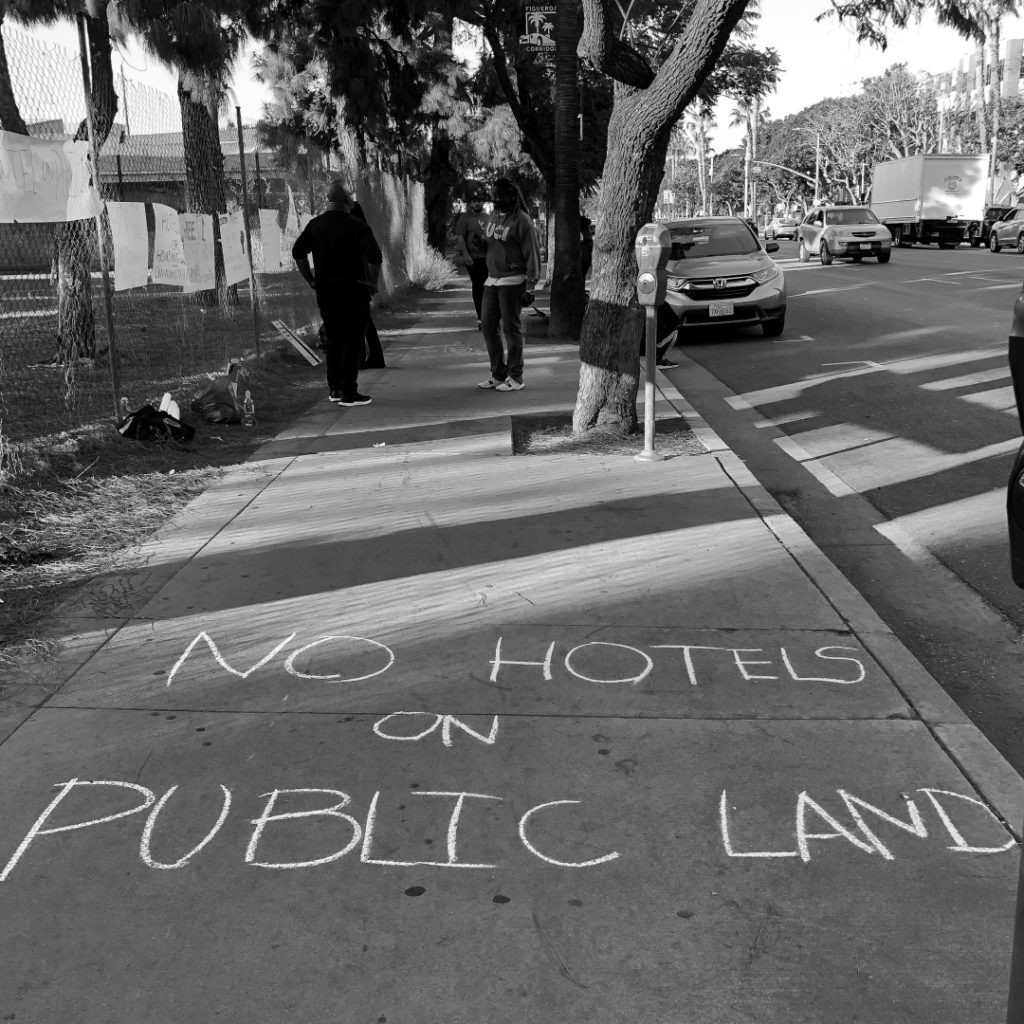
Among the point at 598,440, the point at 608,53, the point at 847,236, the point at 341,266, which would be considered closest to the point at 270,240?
the point at 341,266

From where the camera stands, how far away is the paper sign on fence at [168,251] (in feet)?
30.3

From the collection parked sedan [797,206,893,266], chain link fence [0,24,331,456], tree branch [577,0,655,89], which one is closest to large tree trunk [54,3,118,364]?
chain link fence [0,24,331,456]

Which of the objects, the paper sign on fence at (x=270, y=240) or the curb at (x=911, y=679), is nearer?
the curb at (x=911, y=679)

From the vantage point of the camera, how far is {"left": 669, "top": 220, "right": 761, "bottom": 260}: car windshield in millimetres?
15289

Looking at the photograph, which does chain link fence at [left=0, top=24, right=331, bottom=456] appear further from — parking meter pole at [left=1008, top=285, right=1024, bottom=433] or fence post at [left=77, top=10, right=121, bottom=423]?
parking meter pole at [left=1008, top=285, right=1024, bottom=433]

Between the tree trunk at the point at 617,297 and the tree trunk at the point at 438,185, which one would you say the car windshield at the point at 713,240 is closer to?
the tree trunk at the point at 617,297

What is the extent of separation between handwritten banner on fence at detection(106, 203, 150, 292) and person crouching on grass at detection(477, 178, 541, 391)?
118 inches

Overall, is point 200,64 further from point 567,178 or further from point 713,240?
point 713,240

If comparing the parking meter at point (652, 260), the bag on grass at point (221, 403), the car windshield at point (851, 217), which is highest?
the car windshield at point (851, 217)

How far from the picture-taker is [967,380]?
34.8 ft

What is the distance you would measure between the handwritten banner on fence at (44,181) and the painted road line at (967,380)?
7442mm

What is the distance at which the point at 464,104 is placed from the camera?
29344 mm

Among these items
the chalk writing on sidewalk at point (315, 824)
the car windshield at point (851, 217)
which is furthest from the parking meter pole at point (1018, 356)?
the car windshield at point (851, 217)

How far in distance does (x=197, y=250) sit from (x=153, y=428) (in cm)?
253
